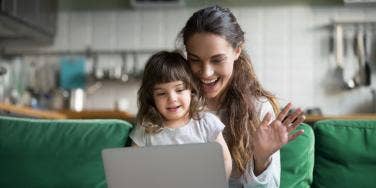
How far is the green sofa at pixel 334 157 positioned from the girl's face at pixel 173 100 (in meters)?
0.35

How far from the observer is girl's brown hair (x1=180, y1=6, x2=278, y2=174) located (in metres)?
1.53

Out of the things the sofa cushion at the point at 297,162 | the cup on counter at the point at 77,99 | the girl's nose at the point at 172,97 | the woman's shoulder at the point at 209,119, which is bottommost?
the cup on counter at the point at 77,99

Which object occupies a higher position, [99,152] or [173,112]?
[173,112]

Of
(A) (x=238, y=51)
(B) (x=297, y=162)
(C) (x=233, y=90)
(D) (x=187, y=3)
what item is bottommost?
(B) (x=297, y=162)

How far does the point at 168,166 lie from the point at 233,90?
0.47 m

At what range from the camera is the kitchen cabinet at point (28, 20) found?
11.1 feet

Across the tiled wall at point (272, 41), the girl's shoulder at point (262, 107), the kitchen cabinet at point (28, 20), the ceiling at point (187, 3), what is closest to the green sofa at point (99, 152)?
the girl's shoulder at point (262, 107)

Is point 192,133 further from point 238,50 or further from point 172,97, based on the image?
point 238,50

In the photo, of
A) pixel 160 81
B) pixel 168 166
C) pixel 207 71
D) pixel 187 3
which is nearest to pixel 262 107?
pixel 207 71

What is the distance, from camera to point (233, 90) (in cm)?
162

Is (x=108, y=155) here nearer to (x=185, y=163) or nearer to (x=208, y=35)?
(x=185, y=163)

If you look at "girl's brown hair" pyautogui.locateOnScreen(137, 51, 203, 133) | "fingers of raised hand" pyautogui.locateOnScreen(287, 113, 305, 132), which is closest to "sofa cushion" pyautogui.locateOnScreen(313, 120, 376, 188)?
"fingers of raised hand" pyautogui.locateOnScreen(287, 113, 305, 132)

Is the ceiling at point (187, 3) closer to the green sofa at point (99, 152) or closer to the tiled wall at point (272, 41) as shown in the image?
the tiled wall at point (272, 41)

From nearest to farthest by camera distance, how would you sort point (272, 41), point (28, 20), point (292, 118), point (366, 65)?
1. point (292, 118)
2. point (28, 20)
3. point (366, 65)
4. point (272, 41)
